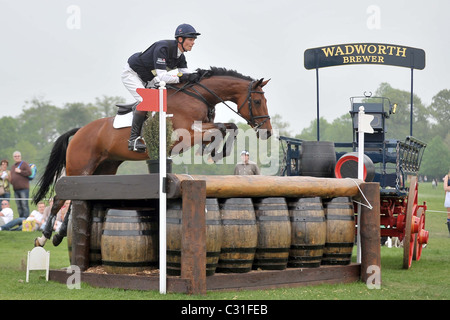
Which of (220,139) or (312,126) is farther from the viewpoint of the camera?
(312,126)

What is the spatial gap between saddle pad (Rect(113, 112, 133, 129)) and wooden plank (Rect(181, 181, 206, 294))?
105 inches

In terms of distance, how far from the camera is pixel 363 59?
915 cm

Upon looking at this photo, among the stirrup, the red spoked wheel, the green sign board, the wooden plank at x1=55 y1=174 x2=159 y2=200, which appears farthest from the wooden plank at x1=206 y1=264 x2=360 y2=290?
the green sign board

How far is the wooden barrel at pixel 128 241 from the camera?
197 inches

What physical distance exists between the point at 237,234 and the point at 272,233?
0.36m

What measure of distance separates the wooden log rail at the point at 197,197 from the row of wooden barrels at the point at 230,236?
9 centimetres

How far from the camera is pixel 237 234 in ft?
16.6

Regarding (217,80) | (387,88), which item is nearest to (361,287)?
(217,80)

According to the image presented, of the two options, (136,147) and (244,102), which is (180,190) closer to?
(136,147)

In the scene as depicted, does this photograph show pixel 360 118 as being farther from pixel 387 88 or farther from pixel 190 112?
pixel 387 88

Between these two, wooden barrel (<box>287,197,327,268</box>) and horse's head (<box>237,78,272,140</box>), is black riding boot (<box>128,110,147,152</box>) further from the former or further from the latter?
wooden barrel (<box>287,197,327,268</box>)

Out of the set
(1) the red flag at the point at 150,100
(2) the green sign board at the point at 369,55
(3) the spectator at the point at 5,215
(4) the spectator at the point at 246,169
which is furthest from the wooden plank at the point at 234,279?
(3) the spectator at the point at 5,215

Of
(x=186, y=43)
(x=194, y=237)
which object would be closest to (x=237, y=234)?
(x=194, y=237)

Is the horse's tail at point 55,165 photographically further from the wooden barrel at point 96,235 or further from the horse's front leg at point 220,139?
the wooden barrel at point 96,235
